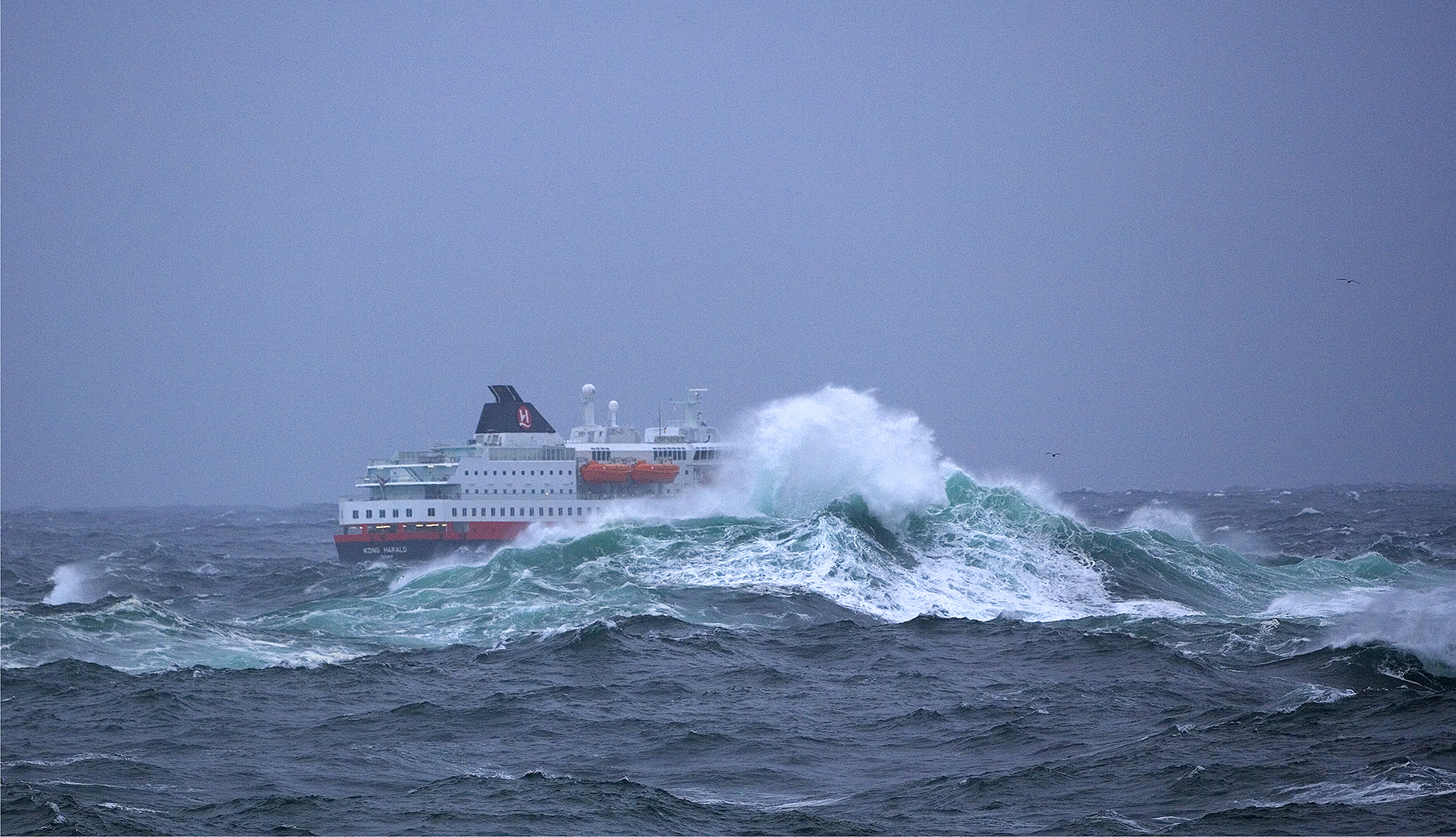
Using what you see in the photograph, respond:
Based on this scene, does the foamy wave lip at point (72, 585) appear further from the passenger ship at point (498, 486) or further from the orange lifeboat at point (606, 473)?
the orange lifeboat at point (606, 473)

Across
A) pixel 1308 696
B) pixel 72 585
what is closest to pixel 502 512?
pixel 72 585

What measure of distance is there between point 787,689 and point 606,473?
105 feet

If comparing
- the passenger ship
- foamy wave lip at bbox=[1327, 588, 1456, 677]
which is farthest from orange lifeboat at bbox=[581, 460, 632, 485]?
foamy wave lip at bbox=[1327, 588, 1456, 677]

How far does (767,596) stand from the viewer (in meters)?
30.1

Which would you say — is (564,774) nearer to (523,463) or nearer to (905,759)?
(905,759)

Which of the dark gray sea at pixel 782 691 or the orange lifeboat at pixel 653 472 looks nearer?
the dark gray sea at pixel 782 691

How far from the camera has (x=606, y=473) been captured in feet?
171

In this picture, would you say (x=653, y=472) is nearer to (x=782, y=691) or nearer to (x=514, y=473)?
(x=514, y=473)

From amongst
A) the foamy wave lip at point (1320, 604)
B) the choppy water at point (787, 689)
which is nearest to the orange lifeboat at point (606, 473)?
the choppy water at point (787, 689)

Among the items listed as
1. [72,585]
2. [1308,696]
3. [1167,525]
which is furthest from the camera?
[72,585]

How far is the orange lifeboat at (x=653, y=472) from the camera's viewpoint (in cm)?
5219

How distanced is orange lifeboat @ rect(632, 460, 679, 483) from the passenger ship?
1.4 inches

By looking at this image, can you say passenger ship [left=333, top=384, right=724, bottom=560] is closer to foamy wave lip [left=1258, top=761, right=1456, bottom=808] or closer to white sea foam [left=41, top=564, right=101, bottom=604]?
white sea foam [left=41, top=564, right=101, bottom=604]

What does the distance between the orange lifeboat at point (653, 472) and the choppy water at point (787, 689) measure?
11795 millimetres
